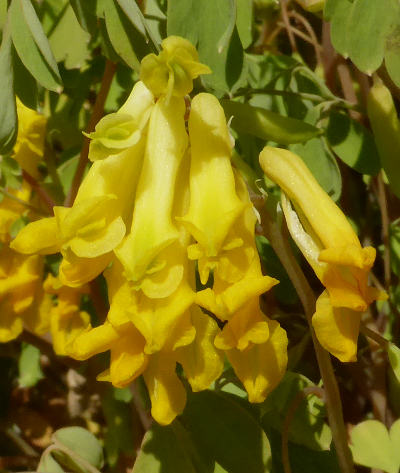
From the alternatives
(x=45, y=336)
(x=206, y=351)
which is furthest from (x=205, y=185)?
(x=45, y=336)

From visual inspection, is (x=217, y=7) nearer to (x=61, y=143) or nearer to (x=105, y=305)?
(x=105, y=305)

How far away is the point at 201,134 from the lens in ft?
2.42

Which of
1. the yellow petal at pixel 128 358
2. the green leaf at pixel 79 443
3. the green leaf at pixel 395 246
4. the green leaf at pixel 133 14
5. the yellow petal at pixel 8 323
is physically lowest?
the green leaf at pixel 395 246

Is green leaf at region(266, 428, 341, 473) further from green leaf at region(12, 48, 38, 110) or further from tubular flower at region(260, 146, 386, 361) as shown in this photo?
green leaf at region(12, 48, 38, 110)

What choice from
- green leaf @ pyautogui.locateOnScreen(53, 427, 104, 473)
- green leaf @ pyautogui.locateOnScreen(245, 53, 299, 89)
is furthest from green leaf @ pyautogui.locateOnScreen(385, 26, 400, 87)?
green leaf @ pyautogui.locateOnScreen(53, 427, 104, 473)

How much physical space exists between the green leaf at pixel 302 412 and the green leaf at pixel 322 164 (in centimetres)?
25

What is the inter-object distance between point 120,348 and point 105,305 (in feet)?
1.37

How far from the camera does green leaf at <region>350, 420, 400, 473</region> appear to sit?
0.90 meters

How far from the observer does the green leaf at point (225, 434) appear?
2.78 feet

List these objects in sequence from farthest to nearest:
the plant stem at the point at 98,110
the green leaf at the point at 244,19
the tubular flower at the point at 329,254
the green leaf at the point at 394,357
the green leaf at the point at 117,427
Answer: the green leaf at the point at 117,427 < the plant stem at the point at 98,110 < the green leaf at the point at 244,19 < the green leaf at the point at 394,357 < the tubular flower at the point at 329,254

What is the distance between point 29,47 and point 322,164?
414 millimetres

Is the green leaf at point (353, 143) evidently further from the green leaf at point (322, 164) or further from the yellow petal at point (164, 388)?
the yellow petal at point (164, 388)

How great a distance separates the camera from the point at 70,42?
104 centimetres

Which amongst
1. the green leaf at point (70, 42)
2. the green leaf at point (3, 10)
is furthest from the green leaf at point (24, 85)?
the green leaf at point (70, 42)
